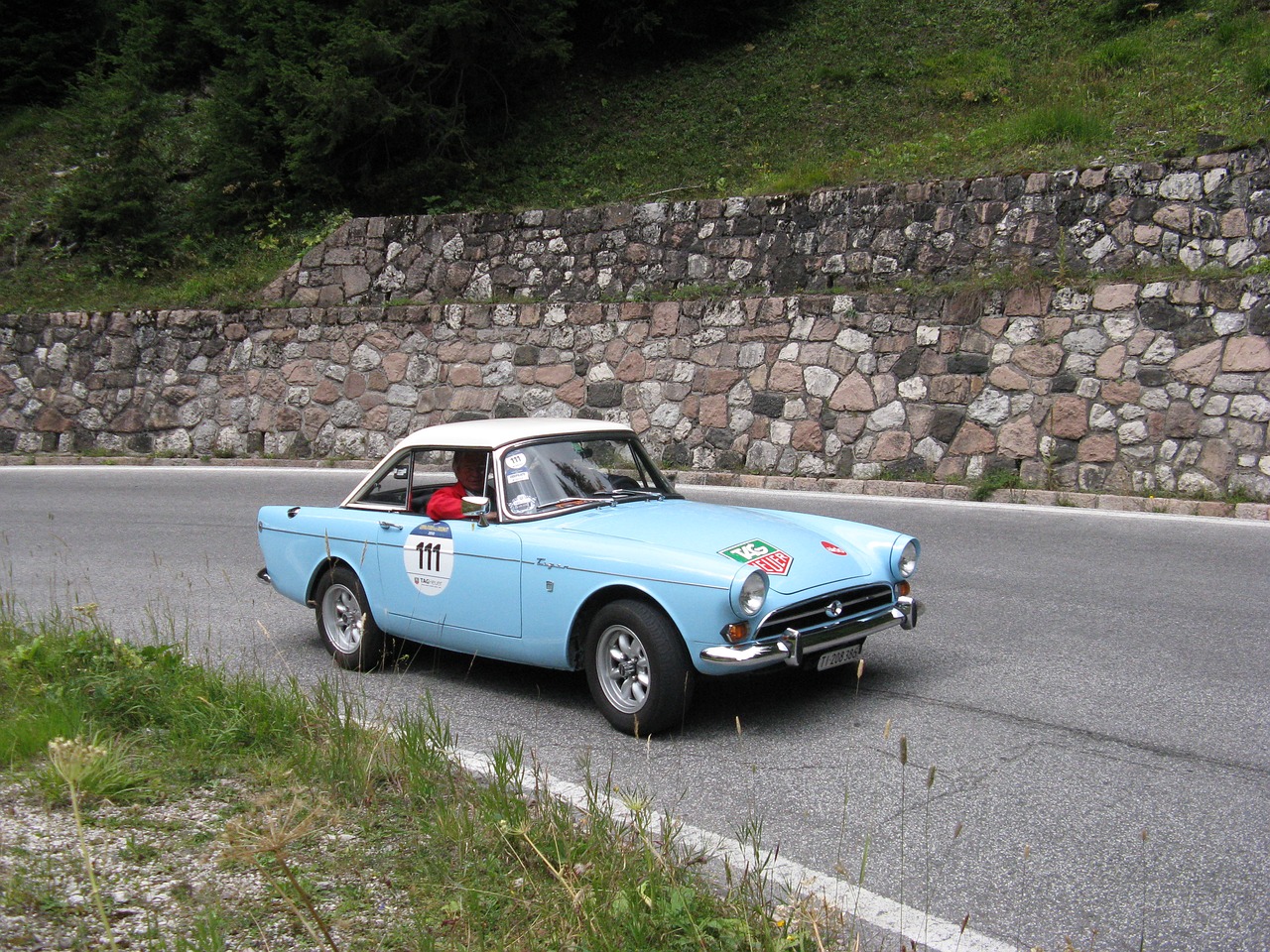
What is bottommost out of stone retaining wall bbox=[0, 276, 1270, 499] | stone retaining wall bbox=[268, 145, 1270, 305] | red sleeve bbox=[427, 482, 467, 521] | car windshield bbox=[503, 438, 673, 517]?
red sleeve bbox=[427, 482, 467, 521]

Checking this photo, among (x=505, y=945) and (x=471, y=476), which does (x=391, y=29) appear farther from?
(x=505, y=945)

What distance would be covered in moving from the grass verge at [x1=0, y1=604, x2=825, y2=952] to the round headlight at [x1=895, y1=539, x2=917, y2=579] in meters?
2.12

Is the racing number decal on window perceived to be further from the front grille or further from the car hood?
the front grille

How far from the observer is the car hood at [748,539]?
4.80m

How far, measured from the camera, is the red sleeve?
5.71 meters

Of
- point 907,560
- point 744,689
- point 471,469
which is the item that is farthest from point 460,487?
point 907,560

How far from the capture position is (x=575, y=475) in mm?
5844

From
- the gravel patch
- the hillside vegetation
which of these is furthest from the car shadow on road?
the hillside vegetation

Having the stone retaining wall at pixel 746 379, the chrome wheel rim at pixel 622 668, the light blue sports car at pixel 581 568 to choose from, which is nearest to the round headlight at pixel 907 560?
the light blue sports car at pixel 581 568

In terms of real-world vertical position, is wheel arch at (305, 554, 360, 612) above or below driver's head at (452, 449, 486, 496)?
below

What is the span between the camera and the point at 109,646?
5383mm

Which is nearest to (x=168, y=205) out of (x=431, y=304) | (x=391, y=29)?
(x=391, y=29)

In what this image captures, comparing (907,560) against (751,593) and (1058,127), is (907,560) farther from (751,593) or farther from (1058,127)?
(1058,127)

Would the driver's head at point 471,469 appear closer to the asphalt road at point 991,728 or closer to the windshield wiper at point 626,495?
the windshield wiper at point 626,495
